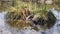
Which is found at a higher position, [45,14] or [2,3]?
[2,3]

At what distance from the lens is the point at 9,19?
4.37 ft

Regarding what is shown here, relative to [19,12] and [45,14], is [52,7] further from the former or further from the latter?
[19,12]

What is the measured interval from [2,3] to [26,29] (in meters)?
0.31

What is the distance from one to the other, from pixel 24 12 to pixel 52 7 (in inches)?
9.8

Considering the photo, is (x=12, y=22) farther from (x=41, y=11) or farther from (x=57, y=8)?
(x=57, y=8)

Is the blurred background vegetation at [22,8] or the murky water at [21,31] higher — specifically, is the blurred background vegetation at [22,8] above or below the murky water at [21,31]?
above

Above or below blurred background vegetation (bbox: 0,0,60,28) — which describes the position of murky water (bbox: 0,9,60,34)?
below

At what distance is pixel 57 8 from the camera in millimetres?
1335

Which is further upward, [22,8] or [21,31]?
[22,8]

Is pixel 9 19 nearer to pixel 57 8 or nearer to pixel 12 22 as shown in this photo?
pixel 12 22

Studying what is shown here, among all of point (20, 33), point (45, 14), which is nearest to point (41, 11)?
point (45, 14)

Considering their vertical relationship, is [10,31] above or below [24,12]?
below

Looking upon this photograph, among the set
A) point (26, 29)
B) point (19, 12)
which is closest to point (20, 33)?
point (26, 29)

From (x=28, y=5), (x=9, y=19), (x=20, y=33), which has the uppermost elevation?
(x=28, y=5)
